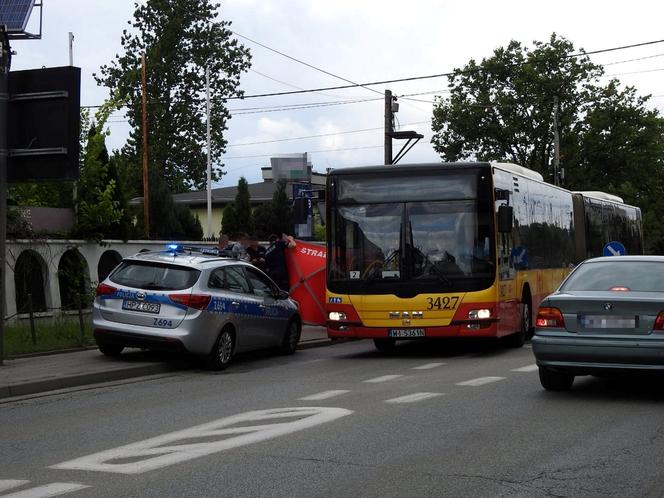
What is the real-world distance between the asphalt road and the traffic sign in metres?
14.9

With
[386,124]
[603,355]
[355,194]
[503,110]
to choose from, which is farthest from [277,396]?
[503,110]

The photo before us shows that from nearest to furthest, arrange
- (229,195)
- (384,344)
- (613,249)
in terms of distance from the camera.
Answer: (384,344)
(613,249)
(229,195)

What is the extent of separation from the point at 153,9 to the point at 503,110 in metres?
20.4

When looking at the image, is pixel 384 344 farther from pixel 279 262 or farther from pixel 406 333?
pixel 279 262

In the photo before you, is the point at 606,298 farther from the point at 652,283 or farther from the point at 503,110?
the point at 503,110

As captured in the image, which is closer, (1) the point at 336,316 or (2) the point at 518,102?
(1) the point at 336,316

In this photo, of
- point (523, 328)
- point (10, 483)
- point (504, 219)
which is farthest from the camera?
point (523, 328)

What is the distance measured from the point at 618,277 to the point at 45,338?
962cm

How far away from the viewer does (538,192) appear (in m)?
20.6

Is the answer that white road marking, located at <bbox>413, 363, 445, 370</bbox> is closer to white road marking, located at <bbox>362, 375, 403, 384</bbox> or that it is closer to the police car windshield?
white road marking, located at <bbox>362, 375, 403, 384</bbox>

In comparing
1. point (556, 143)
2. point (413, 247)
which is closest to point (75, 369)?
point (413, 247)

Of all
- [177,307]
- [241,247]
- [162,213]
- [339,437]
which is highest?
[162,213]

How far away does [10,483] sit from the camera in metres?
6.90

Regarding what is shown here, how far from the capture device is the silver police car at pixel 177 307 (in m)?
14.1
